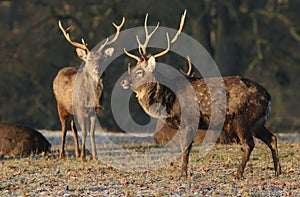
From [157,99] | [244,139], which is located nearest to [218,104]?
[244,139]

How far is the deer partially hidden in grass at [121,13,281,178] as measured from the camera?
10.9 metres

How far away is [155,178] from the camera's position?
36.2ft

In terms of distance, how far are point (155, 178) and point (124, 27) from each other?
17.7 meters

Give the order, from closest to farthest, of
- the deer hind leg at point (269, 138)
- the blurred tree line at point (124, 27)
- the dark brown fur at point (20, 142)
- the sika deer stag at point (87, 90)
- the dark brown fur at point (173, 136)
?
the deer hind leg at point (269, 138)
the sika deer stag at point (87, 90)
the dark brown fur at point (20, 142)
the dark brown fur at point (173, 136)
the blurred tree line at point (124, 27)

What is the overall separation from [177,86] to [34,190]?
2832mm

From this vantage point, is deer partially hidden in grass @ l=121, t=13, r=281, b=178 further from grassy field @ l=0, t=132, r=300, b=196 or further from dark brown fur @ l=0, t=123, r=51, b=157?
dark brown fur @ l=0, t=123, r=51, b=157

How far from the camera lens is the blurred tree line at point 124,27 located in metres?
28.1

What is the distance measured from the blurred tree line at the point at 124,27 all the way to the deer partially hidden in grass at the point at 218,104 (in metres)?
15.7

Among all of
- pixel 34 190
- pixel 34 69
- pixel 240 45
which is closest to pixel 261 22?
pixel 240 45

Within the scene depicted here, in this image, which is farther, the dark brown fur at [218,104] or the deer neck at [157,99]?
the deer neck at [157,99]

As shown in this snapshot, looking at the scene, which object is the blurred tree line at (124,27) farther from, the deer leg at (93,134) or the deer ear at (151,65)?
the deer ear at (151,65)

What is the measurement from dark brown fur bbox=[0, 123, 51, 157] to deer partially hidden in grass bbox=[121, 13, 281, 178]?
404 centimetres

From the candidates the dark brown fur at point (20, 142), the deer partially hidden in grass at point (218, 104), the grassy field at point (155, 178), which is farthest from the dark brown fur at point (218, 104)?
the dark brown fur at point (20, 142)

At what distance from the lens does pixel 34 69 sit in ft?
96.2
